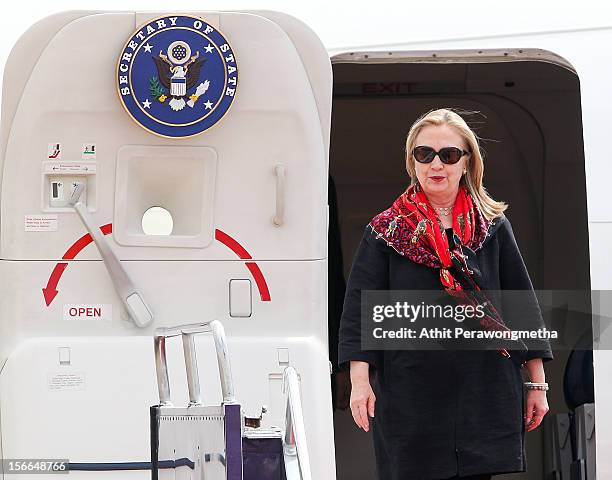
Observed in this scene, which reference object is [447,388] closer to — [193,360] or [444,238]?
[444,238]

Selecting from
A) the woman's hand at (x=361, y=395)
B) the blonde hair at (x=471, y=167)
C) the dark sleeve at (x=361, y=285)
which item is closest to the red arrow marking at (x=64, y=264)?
the dark sleeve at (x=361, y=285)

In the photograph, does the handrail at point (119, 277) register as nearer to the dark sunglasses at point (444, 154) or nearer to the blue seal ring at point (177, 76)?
the blue seal ring at point (177, 76)

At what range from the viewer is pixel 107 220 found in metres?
4.14

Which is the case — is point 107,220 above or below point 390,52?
below

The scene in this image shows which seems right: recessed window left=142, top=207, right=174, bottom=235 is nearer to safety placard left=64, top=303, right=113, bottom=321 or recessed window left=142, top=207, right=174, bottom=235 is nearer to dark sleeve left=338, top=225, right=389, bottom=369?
safety placard left=64, top=303, right=113, bottom=321

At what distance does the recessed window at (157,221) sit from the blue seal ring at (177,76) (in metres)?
0.29

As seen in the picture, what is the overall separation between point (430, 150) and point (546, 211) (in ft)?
6.31

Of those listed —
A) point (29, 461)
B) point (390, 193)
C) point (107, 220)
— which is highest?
point (390, 193)

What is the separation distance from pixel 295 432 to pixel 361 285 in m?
1.11

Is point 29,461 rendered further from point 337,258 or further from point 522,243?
point 522,243

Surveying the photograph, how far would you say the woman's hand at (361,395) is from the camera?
4.07 m

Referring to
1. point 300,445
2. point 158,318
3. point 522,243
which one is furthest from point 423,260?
point 522,243

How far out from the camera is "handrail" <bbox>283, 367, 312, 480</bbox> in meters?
2.96

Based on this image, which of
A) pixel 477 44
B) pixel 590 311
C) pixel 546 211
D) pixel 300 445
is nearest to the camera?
pixel 300 445
